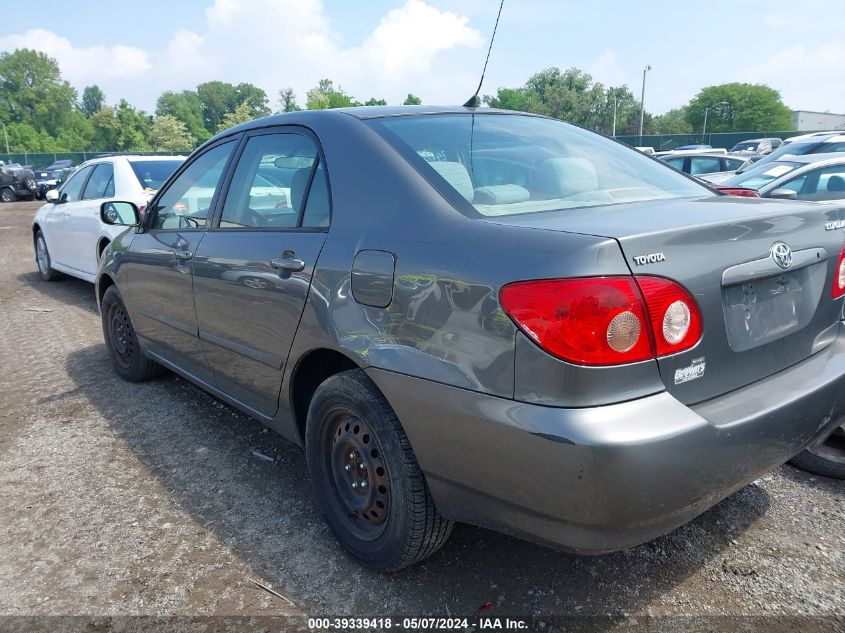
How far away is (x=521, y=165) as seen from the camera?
2631mm

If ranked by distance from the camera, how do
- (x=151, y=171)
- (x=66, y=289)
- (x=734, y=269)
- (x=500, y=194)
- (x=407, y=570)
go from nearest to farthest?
(x=734, y=269) < (x=500, y=194) < (x=407, y=570) < (x=151, y=171) < (x=66, y=289)

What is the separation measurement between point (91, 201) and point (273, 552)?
616cm

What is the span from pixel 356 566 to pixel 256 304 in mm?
1151

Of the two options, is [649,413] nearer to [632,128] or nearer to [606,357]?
[606,357]

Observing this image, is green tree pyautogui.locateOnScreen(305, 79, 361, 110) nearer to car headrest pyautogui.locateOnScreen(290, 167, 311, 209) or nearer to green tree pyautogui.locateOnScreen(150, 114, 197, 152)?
green tree pyautogui.locateOnScreen(150, 114, 197, 152)

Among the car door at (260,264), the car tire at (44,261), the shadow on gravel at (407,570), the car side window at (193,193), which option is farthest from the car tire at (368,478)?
the car tire at (44,261)

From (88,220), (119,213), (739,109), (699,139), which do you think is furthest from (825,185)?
(739,109)

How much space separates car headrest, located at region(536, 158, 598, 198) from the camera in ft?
8.21

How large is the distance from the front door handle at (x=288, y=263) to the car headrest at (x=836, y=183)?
6.41 metres

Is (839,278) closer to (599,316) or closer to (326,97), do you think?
(599,316)

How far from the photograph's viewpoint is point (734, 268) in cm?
195

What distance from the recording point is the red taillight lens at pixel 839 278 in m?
2.39

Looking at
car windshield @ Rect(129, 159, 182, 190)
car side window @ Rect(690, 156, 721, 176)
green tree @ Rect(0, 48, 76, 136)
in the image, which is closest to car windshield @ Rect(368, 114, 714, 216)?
car windshield @ Rect(129, 159, 182, 190)

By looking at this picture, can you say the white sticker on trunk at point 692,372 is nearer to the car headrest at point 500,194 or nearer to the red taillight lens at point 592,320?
the red taillight lens at point 592,320
